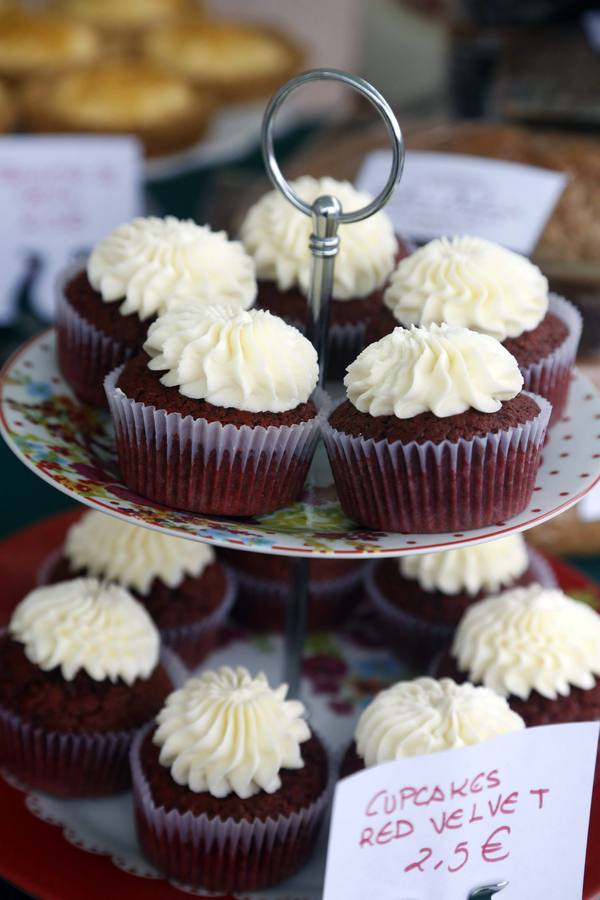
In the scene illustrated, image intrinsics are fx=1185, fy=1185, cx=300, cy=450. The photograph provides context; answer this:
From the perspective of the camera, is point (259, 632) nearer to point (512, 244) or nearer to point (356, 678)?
point (356, 678)

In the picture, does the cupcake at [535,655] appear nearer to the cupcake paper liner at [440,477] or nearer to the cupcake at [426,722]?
the cupcake at [426,722]

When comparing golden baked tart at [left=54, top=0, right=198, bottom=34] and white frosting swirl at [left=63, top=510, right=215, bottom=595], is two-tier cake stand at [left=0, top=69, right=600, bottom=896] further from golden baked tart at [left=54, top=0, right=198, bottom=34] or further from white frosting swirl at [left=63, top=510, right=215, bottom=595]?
golden baked tart at [left=54, top=0, right=198, bottom=34]

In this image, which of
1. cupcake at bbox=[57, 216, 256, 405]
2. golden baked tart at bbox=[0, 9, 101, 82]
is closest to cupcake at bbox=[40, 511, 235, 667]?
cupcake at bbox=[57, 216, 256, 405]

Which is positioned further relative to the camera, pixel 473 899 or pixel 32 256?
pixel 32 256

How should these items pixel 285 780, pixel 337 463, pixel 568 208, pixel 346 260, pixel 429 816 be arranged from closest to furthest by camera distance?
pixel 429 816 → pixel 337 463 → pixel 285 780 → pixel 346 260 → pixel 568 208

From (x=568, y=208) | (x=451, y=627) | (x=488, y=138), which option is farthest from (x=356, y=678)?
(x=488, y=138)

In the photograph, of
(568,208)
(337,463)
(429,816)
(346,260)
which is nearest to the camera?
(429,816)

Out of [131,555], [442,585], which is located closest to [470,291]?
[442,585]
